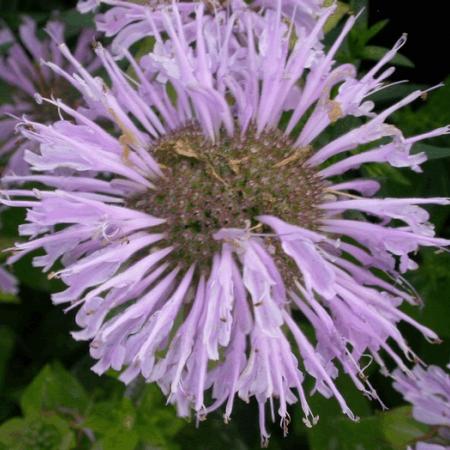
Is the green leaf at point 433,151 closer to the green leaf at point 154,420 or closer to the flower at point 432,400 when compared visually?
the flower at point 432,400

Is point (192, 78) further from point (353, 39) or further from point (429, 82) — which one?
point (429, 82)

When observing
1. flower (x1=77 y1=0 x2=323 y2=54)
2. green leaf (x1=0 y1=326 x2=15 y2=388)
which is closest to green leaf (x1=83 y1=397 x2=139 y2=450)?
green leaf (x1=0 y1=326 x2=15 y2=388)

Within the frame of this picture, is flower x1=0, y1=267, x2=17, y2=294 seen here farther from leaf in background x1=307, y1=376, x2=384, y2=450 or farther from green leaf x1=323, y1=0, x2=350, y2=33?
green leaf x1=323, y1=0, x2=350, y2=33

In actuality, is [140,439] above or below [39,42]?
below

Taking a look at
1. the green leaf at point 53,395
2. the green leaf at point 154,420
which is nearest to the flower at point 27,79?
the green leaf at point 53,395

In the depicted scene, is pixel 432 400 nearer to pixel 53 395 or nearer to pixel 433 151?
pixel 433 151

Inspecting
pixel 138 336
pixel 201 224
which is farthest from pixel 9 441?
pixel 201 224
